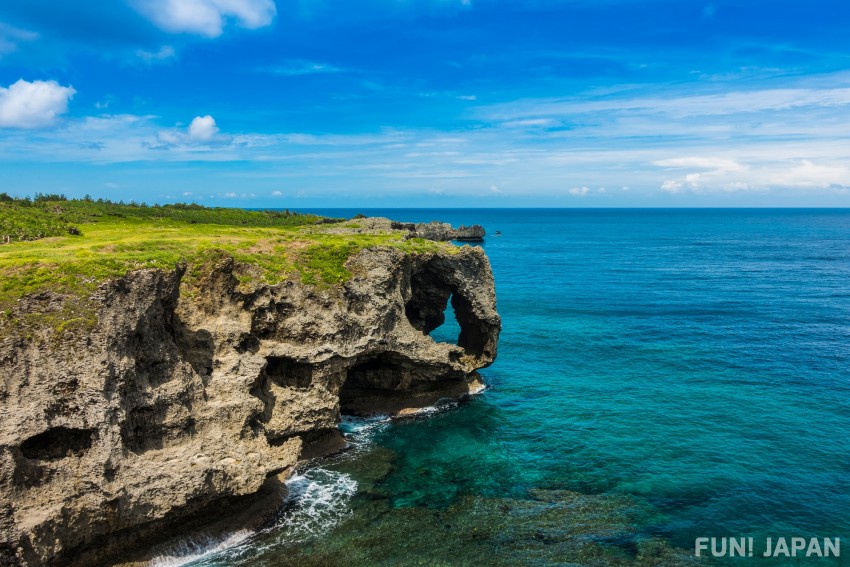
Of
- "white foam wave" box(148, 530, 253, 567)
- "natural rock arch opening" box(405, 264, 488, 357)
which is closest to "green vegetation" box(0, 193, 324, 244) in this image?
"natural rock arch opening" box(405, 264, 488, 357)

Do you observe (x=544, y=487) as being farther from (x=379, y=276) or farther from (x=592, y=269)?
(x=592, y=269)

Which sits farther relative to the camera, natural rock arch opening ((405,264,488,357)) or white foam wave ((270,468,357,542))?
natural rock arch opening ((405,264,488,357))

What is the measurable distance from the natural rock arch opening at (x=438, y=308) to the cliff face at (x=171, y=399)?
7.87 m

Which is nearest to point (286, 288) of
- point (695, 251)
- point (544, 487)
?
point (544, 487)

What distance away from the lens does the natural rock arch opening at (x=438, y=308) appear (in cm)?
4522

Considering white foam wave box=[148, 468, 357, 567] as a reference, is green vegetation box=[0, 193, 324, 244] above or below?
above

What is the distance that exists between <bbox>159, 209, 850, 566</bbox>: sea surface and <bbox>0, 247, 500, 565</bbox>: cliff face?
2.77m

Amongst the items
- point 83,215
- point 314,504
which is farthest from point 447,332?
point 83,215

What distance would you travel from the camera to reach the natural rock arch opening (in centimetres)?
4522

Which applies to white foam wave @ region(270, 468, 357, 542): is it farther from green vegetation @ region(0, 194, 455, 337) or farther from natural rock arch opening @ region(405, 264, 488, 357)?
natural rock arch opening @ region(405, 264, 488, 357)

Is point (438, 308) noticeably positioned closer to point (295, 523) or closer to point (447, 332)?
point (447, 332)

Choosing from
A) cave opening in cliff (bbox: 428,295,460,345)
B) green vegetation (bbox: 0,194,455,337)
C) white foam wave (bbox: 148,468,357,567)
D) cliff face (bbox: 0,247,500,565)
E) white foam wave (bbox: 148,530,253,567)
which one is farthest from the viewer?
cave opening in cliff (bbox: 428,295,460,345)

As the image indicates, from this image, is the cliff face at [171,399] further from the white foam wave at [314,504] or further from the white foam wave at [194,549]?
the white foam wave at [314,504]

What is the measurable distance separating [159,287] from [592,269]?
312ft
